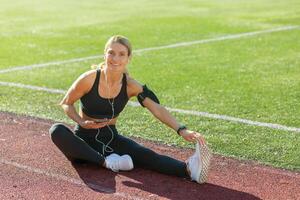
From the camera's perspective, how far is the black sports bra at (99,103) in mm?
6145

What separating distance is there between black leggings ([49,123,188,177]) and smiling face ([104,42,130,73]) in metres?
0.66

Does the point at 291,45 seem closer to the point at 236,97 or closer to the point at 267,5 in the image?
the point at 236,97

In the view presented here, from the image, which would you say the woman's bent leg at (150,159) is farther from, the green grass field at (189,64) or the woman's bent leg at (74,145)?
the green grass field at (189,64)

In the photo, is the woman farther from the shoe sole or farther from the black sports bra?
the shoe sole

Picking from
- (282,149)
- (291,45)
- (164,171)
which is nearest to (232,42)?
(291,45)

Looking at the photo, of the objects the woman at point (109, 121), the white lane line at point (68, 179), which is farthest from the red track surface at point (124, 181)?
the woman at point (109, 121)

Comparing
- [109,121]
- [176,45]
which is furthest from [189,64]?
[109,121]

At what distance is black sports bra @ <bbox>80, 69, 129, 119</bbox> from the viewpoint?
6.14m

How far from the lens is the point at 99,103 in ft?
20.2

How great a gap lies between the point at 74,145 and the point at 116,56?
897 millimetres

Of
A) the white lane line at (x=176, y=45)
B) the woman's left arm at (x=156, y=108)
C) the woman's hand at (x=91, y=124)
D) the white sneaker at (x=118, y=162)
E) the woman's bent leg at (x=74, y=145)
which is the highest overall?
the woman's left arm at (x=156, y=108)

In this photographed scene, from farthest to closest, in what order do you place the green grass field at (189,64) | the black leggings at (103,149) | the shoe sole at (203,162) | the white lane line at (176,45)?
the white lane line at (176,45) → the green grass field at (189,64) → the black leggings at (103,149) → the shoe sole at (203,162)

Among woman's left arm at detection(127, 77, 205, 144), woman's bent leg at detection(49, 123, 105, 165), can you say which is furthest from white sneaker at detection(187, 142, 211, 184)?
woman's bent leg at detection(49, 123, 105, 165)

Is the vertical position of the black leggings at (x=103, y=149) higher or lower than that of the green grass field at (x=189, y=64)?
higher
